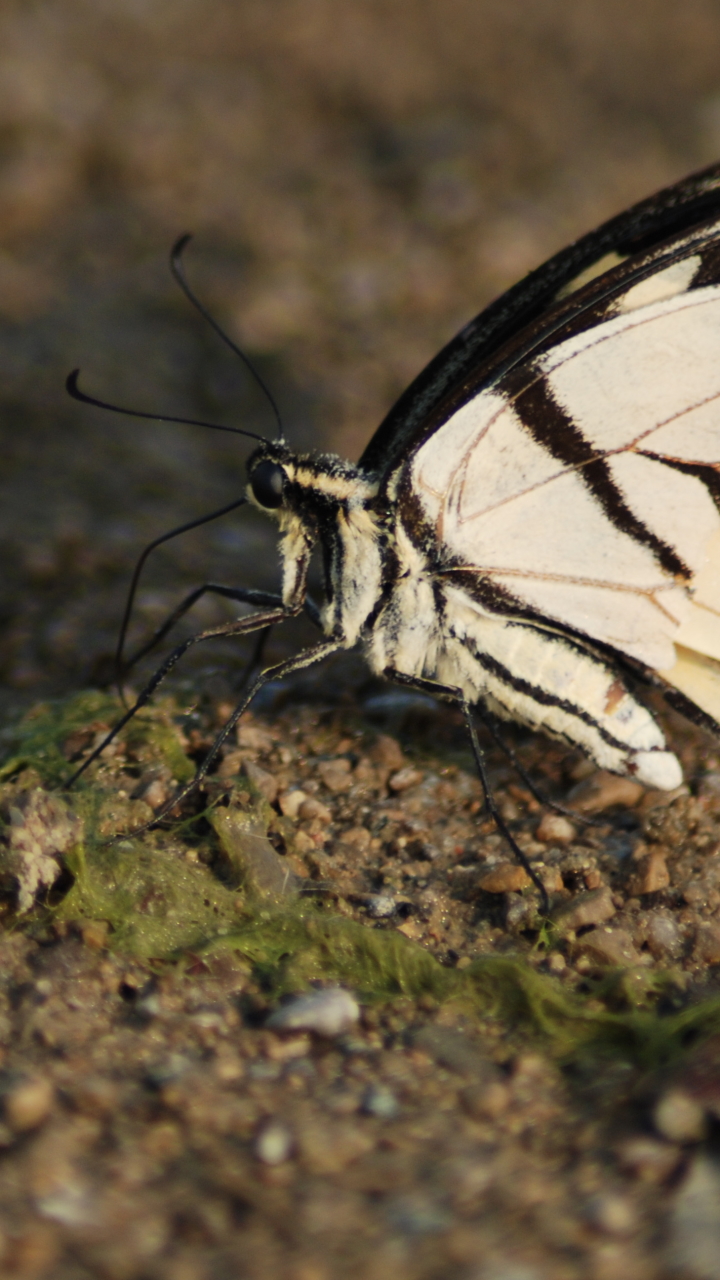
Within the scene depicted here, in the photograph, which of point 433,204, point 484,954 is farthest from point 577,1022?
point 433,204

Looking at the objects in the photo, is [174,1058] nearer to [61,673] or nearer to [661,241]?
[61,673]

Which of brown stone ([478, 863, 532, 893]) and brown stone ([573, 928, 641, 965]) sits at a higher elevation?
brown stone ([478, 863, 532, 893])

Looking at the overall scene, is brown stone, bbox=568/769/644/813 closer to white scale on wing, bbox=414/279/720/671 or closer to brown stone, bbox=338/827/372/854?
white scale on wing, bbox=414/279/720/671

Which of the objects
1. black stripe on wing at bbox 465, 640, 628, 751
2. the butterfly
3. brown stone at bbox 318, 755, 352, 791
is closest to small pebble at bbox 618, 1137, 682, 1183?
the butterfly

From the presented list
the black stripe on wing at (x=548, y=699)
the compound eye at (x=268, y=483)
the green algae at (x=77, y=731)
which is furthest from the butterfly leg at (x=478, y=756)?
the green algae at (x=77, y=731)

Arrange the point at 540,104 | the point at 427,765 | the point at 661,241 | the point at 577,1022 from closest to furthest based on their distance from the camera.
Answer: the point at 577,1022, the point at 661,241, the point at 427,765, the point at 540,104
